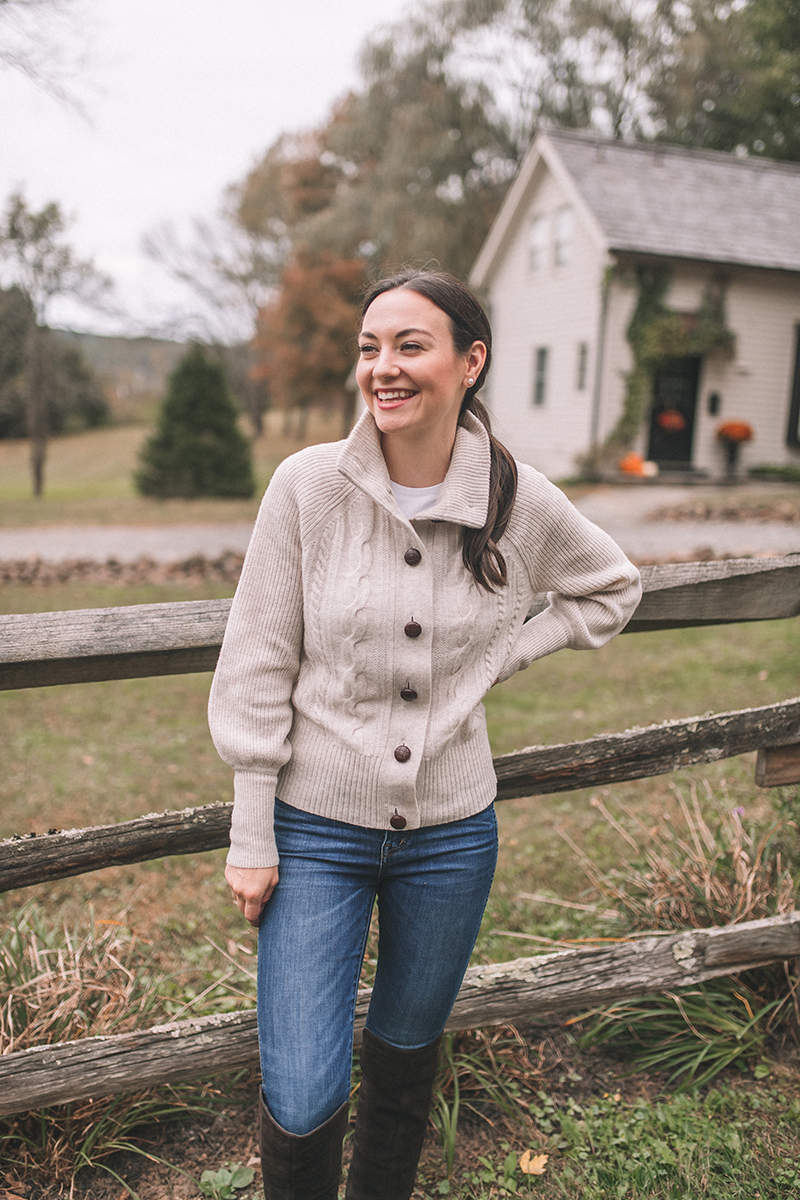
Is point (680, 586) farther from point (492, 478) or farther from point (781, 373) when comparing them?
point (781, 373)

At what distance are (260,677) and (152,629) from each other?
1.81 ft

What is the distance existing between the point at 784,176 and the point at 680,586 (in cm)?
2162

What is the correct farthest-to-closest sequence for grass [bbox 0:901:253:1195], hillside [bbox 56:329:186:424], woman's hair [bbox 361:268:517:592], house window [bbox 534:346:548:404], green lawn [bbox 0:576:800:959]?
hillside [bbox 56:329:186:424], house window [bbox 534:346:548:404], green lawn [bbox 0:576:800:959], grass [bbox 0:901:253:1195], woman's hair [bbox 361:268:517:592]

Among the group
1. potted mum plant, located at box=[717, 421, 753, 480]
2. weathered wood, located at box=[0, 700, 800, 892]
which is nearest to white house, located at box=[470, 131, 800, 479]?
potted mum plant, located at box=[717, 421, 753, 480]

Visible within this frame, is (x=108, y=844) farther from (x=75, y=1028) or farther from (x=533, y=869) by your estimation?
(x=533, y=869)

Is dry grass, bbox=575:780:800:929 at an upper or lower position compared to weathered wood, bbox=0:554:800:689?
lower

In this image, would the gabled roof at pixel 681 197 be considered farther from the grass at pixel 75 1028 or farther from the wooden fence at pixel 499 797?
the grass at pixel 75 1028

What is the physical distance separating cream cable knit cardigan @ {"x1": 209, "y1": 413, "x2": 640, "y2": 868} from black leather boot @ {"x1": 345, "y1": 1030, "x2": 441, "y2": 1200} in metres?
0.56

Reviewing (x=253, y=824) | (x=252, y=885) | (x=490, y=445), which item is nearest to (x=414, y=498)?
(x=490, y=445)

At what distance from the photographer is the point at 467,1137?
7.94 feet

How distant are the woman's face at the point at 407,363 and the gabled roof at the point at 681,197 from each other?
55.0 feet

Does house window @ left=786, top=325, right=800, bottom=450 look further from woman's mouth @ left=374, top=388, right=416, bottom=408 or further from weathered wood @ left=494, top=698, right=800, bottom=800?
woman's mouth @ left=374, top=388, right=416, bottom=408

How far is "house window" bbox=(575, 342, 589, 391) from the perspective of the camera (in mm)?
18672

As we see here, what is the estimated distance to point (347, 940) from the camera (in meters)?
1.75
